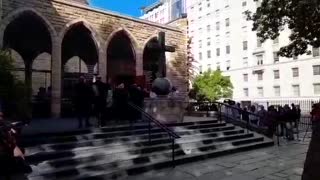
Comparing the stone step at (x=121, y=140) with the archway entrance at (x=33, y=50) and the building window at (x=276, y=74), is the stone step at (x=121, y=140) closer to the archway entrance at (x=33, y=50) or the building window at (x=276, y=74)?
the archway entrance at (x=33, y=50)

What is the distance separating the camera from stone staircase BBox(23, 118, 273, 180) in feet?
26.1

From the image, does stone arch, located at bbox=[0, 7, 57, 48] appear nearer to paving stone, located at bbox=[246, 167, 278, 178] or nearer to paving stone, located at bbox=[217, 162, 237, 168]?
paving stone, located at bbox=[217, 162, 237, 168]

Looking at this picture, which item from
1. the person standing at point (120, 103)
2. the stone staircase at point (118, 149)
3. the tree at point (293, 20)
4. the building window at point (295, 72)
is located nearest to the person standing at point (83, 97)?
the stone staircase at point (118, 149)

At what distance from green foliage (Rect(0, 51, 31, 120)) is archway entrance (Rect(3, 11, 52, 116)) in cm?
902

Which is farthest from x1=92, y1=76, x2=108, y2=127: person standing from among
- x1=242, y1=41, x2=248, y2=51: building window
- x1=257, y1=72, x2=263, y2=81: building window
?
x1=242, y1=41, x2=248, y2=51: building window

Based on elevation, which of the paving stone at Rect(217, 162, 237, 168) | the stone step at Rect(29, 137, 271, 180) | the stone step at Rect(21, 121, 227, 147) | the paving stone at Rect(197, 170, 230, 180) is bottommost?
the paving stone at Rect(197, 170, 230, 180)

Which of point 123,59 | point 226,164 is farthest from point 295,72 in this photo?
point 226,164

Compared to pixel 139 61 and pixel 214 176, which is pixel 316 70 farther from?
pixel 214 176

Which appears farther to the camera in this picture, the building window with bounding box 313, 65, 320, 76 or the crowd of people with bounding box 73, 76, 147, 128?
the building window with bounding box 313, 65, 320, 76

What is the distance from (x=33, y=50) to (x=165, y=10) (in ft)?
236

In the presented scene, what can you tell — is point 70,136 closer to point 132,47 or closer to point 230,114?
point 230,114

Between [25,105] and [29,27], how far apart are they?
11204 mm

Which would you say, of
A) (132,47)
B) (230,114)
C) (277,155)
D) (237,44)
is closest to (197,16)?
(237,44)

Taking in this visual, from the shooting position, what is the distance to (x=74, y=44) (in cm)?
2203
